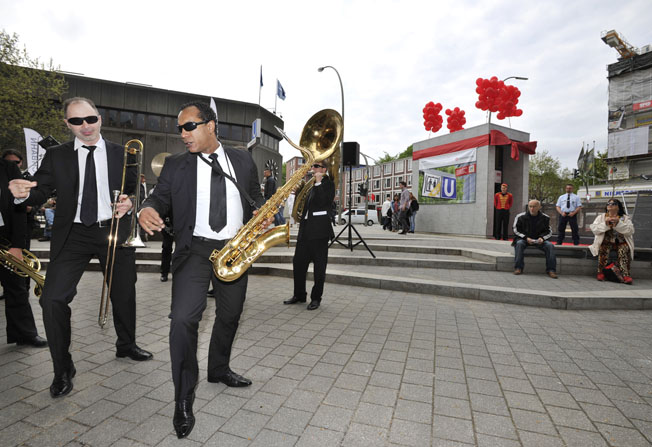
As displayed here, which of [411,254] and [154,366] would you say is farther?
[411,254]

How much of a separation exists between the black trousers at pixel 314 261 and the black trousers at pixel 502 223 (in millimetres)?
9297

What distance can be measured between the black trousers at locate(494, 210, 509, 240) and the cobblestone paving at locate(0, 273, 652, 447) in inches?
307

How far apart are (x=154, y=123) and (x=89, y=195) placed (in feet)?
112

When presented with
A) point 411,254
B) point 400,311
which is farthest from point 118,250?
point 411,254

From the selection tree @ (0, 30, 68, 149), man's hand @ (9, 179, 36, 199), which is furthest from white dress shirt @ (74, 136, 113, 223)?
tree @ (0, 30, 68, 149)

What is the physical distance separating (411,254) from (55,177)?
825cm

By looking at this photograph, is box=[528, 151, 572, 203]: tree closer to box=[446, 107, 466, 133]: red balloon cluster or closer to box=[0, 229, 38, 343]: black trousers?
box=[446, 107, 466, 133]: red balloon cluster

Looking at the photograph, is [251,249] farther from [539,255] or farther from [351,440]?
[539,255]

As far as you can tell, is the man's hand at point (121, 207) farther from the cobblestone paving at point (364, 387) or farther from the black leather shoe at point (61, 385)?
the cobblestone paving at point (364, 387)

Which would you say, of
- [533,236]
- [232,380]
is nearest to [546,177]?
[533,236]

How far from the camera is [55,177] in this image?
2.67m

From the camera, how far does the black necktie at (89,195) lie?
106 inches

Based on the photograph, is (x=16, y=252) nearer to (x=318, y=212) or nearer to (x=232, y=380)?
(x=232, y=380)

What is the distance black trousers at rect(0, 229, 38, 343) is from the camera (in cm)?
336
